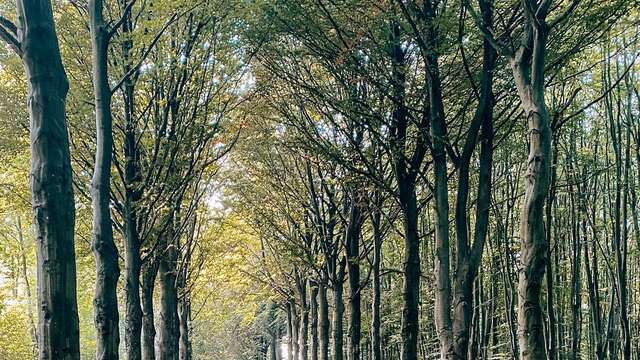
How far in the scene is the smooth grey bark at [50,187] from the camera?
4.08m

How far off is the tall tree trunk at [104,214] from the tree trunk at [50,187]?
165 cm

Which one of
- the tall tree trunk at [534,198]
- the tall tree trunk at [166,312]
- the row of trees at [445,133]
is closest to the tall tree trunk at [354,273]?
the row of trees at [445,133]

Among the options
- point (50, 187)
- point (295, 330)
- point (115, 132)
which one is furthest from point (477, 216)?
point (295, 330)

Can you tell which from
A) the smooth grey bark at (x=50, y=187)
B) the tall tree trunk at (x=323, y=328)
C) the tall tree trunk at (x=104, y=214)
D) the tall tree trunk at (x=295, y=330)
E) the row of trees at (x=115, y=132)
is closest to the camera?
the smooth grey bark at (x=50, y=187)

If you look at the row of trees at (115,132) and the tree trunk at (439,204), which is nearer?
the row of trees at (115,132)

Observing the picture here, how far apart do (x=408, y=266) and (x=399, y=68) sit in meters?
3.02

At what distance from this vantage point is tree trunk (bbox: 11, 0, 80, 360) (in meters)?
4.08

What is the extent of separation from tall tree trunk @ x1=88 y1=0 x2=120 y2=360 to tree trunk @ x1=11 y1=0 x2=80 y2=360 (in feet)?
5.40

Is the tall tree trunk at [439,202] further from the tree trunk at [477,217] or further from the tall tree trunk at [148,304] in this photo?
the tall tree trunk at [148,304]

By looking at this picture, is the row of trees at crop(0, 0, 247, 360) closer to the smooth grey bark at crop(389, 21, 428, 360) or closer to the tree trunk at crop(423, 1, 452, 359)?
the smooth grey bark at crop(389, 21, 428, 360)

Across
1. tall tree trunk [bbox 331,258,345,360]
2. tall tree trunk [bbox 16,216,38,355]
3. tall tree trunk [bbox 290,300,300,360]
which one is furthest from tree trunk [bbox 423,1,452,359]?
tall tree trunk [bbox 16,216,38,355]

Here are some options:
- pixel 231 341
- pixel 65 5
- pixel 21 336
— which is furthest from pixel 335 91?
pixel 231 341

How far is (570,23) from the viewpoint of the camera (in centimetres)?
729

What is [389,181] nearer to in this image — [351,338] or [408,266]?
[408,266]
